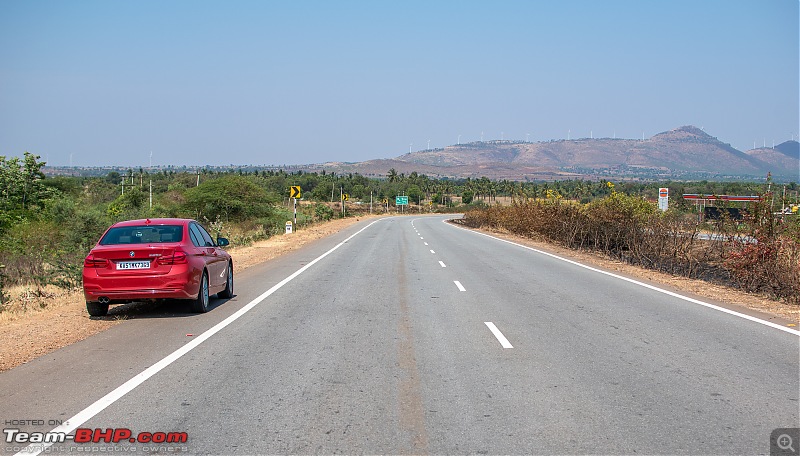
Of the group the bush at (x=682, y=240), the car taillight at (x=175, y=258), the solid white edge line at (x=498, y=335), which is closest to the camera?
the solid white edge line at (x=498, y=335)

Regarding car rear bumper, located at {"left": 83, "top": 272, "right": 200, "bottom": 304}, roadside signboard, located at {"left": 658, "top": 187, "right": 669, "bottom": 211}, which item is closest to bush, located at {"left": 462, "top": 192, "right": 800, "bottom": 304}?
roadside signboard, located at {"left": 658, "top": 187, "right": 669, "bottom": 211}

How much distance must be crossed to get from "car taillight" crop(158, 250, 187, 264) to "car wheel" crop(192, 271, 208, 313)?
2.36ft

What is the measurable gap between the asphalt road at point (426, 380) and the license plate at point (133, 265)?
2.90ft

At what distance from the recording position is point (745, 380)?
7.66 meters

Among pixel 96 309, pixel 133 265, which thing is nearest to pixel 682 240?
pixel 133 265

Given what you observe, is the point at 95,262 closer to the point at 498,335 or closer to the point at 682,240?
the point at 498,335

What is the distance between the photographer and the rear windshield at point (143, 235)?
12.3 m

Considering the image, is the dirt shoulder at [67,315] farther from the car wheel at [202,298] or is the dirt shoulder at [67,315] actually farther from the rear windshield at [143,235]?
the rear windshield at [143,235]

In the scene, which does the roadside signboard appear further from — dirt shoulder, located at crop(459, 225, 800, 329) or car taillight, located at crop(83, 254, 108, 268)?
car taillight, located at crop(83, 254, 108, 268)

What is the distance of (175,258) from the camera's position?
1185 cm
